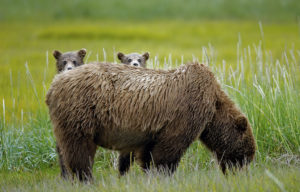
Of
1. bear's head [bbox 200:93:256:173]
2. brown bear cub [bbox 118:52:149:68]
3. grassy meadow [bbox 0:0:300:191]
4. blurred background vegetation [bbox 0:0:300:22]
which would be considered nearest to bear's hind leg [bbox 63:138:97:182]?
grassy meadow [bbox 0:0:300:191]

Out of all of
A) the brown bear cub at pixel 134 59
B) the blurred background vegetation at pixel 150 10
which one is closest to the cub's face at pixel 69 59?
the brown bear cub at pixel 134 59

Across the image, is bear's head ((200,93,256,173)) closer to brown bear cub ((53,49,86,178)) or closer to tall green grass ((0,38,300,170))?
tall green grass ((0,38,300,170))

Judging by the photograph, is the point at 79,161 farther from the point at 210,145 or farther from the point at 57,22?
the point at 57,22

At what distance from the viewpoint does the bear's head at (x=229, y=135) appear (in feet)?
23.4

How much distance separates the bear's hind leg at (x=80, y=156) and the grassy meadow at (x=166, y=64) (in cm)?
21

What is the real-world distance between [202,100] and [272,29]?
2676 centimetres

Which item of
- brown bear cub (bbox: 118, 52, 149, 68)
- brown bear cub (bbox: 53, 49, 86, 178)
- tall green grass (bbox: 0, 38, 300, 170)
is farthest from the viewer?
brown bear cub (bbox: 118, 52, 149, 68)

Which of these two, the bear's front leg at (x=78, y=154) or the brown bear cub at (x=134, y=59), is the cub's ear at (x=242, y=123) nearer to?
the bear's front leg at (x=78, y=154)

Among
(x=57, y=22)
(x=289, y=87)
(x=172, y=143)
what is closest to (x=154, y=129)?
(x=172, y=143)

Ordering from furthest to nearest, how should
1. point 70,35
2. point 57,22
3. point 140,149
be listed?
point 57,22
point 70,35
point 140,149

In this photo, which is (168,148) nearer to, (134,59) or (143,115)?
(143,115)

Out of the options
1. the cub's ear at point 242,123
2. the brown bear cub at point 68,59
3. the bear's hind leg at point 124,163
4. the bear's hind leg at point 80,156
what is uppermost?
the brown bear cub at point 68,59

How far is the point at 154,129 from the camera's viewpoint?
22.5ft

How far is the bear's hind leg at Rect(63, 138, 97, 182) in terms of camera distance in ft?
21.6
